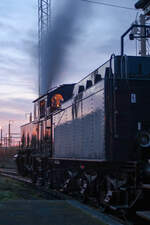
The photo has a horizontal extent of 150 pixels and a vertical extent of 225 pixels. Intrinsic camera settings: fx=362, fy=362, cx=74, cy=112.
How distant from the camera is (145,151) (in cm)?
786

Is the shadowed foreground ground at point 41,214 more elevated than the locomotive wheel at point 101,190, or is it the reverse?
the locomotive wheel at point 101,190

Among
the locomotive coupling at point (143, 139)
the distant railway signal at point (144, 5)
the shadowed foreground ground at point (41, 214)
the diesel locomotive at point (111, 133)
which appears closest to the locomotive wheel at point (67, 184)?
the diesel locomotive at point (111, 133)

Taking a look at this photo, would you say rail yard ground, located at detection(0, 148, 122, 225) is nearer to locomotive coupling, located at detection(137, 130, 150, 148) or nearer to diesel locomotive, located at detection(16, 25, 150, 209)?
diesel locomotive, located at detection(16, 25, 150, 209)

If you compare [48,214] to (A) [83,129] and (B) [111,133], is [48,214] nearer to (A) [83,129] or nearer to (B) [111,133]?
(B) [111,133]

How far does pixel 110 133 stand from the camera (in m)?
8.29

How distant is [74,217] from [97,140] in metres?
2.10

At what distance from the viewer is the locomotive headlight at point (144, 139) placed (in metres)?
7.78

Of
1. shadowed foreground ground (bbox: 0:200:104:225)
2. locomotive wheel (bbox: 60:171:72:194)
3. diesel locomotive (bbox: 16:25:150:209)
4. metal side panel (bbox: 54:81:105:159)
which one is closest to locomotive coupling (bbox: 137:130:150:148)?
diesel locomotive (bbox: 16:25:150:209)

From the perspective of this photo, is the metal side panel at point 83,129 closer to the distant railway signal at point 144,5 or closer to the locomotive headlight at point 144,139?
the locomotive headlight at point 144,139

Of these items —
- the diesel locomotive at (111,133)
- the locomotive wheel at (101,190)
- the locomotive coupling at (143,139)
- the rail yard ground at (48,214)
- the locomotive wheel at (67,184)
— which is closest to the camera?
the rail yard ground at (48,214)

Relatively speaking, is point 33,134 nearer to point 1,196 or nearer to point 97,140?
point 1,196

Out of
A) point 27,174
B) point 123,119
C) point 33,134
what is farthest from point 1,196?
point 27,174

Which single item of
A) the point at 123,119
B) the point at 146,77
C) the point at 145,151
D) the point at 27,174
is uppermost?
the point at 146,77

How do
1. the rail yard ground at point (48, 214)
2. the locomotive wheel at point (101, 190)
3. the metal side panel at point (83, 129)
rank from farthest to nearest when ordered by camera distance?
the locomotive wheel at point (101, 190) → the metal side panel at point (83, 129) → the rail yard ground at point (48, 214)
